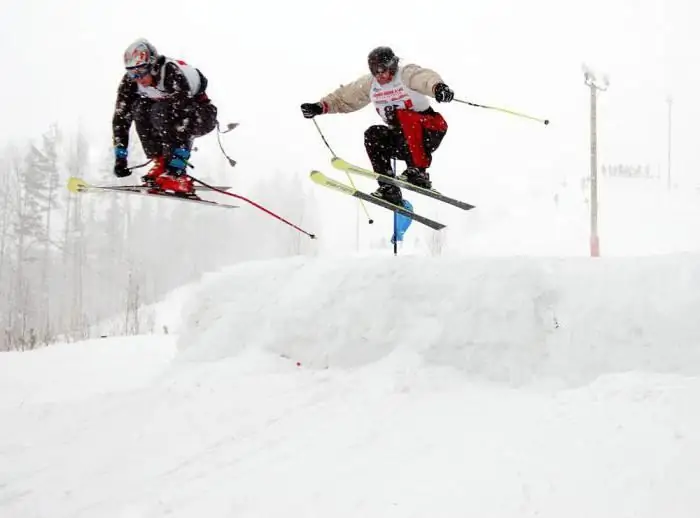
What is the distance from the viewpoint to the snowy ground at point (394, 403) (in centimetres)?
219

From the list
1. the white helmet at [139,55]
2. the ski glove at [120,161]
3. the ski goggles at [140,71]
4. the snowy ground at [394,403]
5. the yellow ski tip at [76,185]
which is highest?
the white helmet at [139,55]

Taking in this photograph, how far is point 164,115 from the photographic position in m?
5.04

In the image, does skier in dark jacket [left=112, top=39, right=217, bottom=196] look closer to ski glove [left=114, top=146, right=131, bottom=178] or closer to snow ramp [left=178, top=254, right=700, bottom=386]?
ski glove [left=114, top=146, right=131, bottom=178]

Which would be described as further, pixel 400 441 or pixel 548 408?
pixel 548 408

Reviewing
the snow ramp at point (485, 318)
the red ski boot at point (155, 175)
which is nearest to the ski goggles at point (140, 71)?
the red ski boot at point (155, 175)

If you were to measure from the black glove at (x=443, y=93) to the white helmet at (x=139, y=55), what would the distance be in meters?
2.65

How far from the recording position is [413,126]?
5.25 m

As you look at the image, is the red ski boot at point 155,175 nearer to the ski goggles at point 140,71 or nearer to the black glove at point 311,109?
the ski goggles at point 140,71

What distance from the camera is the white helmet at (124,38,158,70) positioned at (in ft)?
15.2

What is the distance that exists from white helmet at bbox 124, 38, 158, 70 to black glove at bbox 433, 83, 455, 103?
2.65m

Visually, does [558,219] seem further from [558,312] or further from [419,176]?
[558,312]

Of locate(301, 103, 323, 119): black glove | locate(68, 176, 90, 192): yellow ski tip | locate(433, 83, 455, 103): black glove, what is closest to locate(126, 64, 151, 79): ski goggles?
locate(68, 176, 90, 192): yellow ski tip

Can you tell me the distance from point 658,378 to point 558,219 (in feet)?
72.9

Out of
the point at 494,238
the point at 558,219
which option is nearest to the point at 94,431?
the point at 494,238
